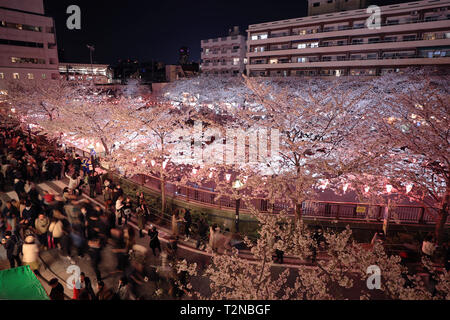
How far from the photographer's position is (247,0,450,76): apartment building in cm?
3609

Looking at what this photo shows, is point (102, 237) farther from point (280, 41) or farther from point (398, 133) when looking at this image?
point (280, 41)

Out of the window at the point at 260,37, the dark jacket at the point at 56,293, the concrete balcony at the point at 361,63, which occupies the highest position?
the window at the point at 260,37

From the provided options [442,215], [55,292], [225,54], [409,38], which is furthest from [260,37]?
[55,292]

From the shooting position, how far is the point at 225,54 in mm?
68875

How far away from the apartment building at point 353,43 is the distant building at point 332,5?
768cm

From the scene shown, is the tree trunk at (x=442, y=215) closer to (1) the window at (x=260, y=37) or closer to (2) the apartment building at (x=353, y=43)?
(2) the apartment building at (x=353, y=43)

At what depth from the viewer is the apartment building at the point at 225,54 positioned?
67556 mm

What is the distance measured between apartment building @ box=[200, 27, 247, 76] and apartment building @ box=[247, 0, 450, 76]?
13549mm

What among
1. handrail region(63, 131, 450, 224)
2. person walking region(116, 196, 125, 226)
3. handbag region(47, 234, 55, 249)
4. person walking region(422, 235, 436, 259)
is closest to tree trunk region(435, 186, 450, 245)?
handrail region(63, 131, 450, 224)

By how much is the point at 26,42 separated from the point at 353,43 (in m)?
61.2

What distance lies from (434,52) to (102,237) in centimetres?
4606
